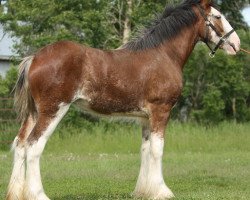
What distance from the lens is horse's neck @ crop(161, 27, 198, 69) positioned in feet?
26.1

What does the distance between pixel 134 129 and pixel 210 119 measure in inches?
175

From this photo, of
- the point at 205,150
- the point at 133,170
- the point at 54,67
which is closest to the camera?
the point at 54,67

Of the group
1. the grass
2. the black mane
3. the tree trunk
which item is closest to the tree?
the tree trunk

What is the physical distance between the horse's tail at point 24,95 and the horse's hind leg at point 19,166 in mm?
123

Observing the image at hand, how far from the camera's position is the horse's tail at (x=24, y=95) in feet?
23.6

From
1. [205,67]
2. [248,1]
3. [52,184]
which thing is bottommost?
[52,184]

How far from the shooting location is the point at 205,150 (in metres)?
16.8

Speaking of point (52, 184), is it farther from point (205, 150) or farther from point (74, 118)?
point (74, 118)

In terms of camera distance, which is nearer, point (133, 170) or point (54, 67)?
point (54, 67)

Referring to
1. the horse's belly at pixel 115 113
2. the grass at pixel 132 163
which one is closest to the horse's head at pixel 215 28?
the horse's belly at pixel 115 113

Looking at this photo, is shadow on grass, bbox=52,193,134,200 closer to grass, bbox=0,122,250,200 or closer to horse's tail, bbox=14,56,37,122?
grass, bbox=0,122,250,200

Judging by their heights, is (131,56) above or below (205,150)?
above

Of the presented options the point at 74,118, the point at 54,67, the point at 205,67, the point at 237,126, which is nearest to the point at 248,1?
the point at 205,67

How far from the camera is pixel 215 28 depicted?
321 inches
